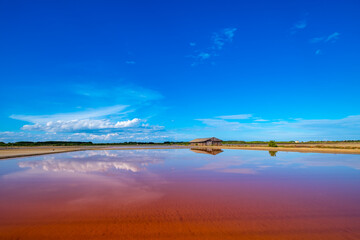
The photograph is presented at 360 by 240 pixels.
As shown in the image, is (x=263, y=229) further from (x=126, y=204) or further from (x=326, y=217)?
(x=126, y=204)

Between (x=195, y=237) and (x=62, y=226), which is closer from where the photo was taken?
(x=195, y=237)

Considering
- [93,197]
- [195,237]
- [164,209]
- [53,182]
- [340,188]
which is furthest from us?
[53,182]

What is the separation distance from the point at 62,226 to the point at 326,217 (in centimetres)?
788

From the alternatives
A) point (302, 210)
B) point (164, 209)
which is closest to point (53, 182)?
point (164, 209)

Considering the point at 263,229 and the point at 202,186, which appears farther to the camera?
the point at 202,186

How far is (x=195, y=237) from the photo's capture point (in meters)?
4.87

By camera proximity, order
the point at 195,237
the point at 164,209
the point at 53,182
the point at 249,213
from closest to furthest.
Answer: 1. the point at 195,237
2. the point at 249,213
3. the point at 164,209
4. the point at 53,182

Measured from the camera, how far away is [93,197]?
27.4 feet

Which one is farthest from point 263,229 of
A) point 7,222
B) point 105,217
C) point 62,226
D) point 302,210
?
point 7,222

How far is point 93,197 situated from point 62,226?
2.82 m

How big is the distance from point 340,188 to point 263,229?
7.15 metres

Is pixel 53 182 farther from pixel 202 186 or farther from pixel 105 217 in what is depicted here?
pixel 202 186

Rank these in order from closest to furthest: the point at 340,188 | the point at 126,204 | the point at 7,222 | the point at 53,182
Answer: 1. the point at 7,222
2. the point at 126,204
3. the point at 340,188
4. the point at 53,182

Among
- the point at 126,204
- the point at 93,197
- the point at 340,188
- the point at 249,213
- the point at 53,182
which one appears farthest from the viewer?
the point at 53,182
